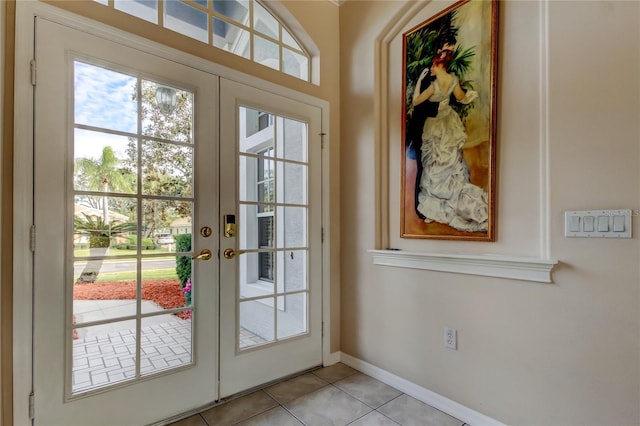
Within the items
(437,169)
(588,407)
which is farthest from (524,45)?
(588,407)

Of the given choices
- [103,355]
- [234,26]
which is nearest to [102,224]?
[103,355]

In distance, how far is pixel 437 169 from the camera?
199 cm

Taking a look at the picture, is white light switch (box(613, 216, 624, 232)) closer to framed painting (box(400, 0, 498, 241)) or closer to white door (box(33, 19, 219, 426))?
framed painting (box(400, 0, 498, 241))

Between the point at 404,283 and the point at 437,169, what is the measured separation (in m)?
0.78

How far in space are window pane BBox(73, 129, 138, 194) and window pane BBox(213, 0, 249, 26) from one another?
1148mm

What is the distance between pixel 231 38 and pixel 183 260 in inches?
59.1

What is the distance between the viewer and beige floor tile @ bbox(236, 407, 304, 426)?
1784 millimetres

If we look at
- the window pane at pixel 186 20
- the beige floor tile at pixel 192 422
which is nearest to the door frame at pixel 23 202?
the window pane at pixel 186 20

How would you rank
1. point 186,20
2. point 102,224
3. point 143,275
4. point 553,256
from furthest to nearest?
point 186,20
point 143,275
point 102,224
point 553,256

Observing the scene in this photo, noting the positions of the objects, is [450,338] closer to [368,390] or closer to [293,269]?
[368,390]

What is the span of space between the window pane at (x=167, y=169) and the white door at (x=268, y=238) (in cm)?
21

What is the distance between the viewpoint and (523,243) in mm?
1646

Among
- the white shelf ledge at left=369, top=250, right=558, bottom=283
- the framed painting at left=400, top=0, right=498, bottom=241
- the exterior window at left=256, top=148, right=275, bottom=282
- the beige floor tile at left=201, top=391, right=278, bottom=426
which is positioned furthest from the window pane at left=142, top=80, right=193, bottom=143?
the beige floor tile at left=201, top=391, right=278, bottom=426

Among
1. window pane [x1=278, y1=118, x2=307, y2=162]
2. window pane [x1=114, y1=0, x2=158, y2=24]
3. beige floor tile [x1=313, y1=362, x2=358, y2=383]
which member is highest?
window pane [x1=114, y1=0, x2=158, y2=24]
